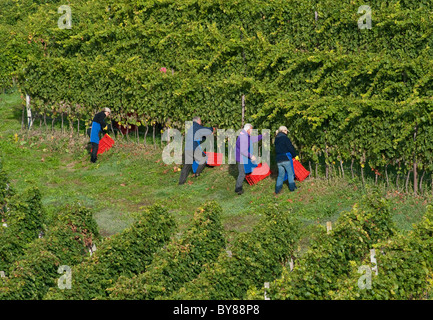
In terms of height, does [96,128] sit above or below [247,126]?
below

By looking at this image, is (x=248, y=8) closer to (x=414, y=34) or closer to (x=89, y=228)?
(x=414, y=34)

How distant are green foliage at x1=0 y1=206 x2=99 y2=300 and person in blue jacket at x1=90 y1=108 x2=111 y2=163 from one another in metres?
5.16

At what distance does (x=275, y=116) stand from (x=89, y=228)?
5.38m

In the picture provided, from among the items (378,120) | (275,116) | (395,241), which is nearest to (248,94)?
(275,116)

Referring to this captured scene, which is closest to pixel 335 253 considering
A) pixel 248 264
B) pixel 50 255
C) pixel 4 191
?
pixel 248 264

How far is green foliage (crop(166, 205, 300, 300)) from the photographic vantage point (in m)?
10.1

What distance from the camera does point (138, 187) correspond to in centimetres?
1636

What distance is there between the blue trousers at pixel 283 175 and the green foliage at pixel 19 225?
4987mm

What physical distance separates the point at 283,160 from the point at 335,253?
4522mm

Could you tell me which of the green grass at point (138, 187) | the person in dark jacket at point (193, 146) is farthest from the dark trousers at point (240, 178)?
the person in dark jacket at point (193, 146)

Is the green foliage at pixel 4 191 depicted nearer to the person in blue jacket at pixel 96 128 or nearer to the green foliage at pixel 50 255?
the green foliage at pixel 50 255

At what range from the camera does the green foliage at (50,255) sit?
10.7 meters

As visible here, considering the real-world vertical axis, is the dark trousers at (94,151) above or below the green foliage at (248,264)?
above

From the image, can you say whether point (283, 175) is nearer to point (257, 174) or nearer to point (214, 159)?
point (257, 174)
